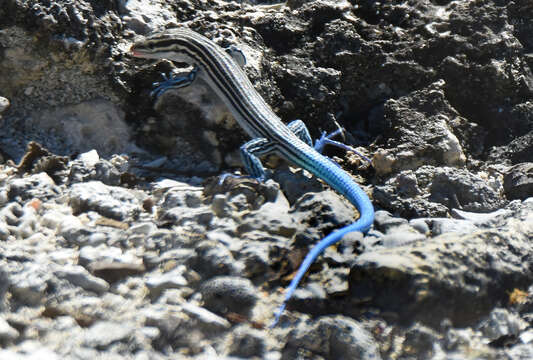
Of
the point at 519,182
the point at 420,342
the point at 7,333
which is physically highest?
the point at 519,182

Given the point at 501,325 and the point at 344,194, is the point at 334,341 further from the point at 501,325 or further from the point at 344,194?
the point at 344,194

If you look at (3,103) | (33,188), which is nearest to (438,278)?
(33,188)

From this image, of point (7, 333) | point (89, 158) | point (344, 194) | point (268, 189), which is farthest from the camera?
point (89, 158)

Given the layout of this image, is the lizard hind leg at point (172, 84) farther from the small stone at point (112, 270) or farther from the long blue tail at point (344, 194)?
the small stone at point (112, 270)

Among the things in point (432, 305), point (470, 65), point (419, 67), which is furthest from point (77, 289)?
point (470, 65)

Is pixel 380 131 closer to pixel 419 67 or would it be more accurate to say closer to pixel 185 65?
pixel 419 67
